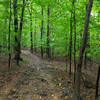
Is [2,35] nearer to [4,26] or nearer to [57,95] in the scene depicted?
[4,26]

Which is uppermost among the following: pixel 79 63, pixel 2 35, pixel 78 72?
pixel 2 35

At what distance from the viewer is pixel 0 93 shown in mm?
6133

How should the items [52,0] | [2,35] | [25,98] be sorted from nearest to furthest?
[25,98] → [52,0] → [2,35]

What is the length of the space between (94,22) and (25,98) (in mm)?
7738

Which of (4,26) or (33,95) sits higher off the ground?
(4,26)

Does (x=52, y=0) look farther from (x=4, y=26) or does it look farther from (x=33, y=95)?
(x=33, y=95)

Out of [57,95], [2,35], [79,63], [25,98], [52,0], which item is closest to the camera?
[79,63]

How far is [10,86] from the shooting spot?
22.8ft

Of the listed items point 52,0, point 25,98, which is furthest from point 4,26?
point 25,98

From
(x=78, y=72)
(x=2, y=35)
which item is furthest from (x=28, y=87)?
(x=2, y=35)

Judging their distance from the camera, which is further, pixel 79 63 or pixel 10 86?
pixel 10 86

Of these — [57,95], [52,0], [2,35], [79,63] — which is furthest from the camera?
[2,35]

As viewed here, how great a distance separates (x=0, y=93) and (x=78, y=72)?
214 inches

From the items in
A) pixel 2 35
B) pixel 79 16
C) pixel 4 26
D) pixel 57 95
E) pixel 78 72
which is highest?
pixel 79 16
